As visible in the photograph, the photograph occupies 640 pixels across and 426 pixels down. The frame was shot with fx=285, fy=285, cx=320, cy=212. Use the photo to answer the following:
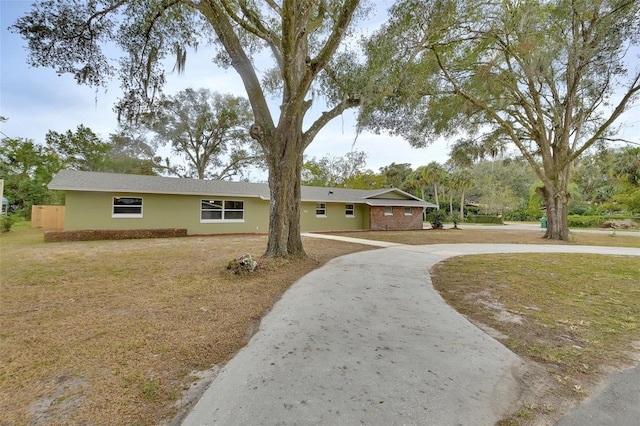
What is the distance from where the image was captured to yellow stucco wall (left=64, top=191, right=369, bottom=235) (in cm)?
1315

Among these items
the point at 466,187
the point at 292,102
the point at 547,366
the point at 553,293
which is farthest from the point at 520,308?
the point at 466,187

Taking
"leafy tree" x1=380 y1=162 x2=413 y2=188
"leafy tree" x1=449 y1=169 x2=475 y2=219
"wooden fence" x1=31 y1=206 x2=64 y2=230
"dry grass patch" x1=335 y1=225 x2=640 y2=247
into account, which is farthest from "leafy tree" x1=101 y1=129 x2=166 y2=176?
"leafy tree" x1=449 y1=169 x2=475 y2=219

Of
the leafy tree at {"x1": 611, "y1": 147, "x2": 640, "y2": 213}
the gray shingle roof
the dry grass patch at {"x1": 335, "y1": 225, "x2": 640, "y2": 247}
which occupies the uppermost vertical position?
the leafy tree at {"x1": 611, "y1": 147, "x2": 640, "y2": 213}

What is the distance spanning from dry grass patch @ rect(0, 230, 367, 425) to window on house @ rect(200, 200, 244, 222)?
8.93 meters

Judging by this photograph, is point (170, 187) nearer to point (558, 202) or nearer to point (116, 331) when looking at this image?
point (116, 331)

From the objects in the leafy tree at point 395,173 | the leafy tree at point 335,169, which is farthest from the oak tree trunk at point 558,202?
the leafy tree at point 395,173

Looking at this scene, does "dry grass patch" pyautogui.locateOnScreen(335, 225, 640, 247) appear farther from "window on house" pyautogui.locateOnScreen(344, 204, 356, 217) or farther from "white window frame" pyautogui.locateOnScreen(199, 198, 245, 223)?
"white window frame" pyautogui.locateOnScreen(199, 198, 245, 223)

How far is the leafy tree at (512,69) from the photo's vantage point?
838cm

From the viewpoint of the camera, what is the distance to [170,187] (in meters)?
15.1

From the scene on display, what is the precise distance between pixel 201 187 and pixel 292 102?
11.1 metres

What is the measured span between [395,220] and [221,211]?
13017 millimetres

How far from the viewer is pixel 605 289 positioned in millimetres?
5582

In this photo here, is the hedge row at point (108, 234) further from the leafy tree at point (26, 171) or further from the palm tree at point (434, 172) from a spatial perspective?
the palm tree at point (434, 172)

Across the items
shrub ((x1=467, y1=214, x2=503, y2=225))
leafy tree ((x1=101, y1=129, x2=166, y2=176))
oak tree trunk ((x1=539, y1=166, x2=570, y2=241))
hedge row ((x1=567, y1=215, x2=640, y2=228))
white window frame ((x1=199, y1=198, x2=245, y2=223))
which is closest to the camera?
oak tree trunk ((x1=539, y1=166, x2=570, y2=241))
